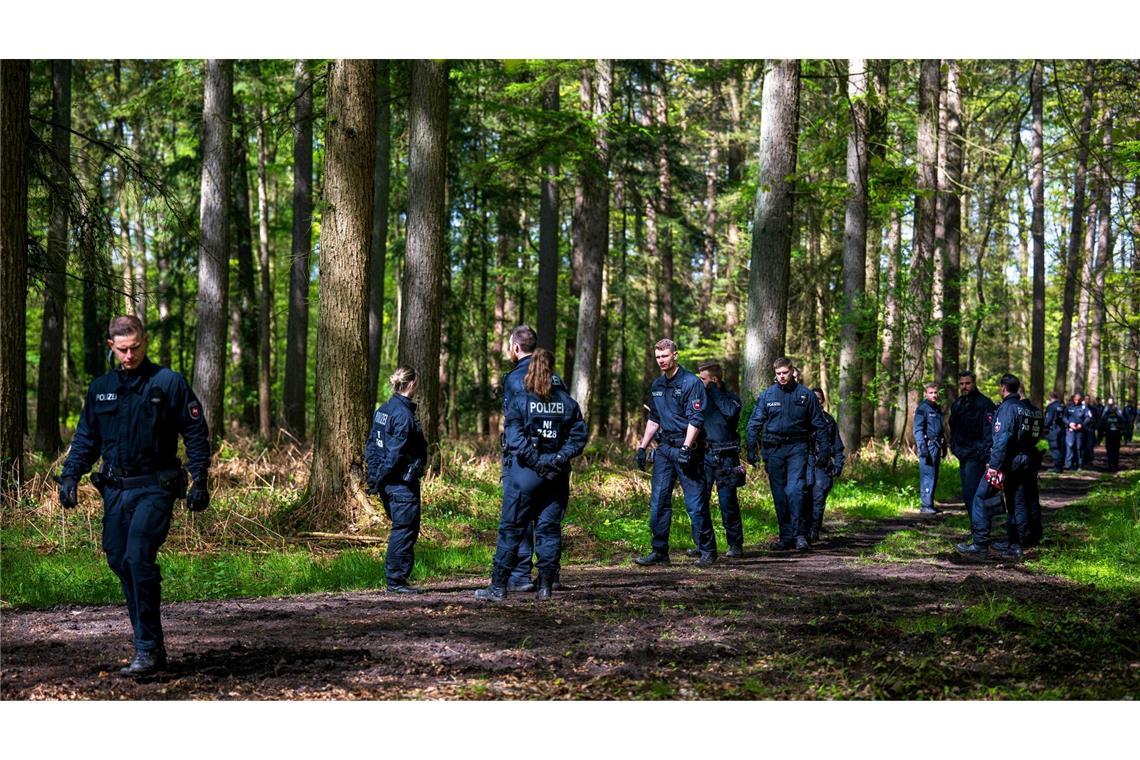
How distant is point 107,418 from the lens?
5.94m

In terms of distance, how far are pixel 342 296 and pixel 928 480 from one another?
938 centimetres

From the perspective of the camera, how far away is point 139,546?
19.0 feet

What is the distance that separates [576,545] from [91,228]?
6913 mm

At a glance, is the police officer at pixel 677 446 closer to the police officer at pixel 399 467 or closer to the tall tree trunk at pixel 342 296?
the police officer at pixel 399 467

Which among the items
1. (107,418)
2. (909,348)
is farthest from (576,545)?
(909,348)

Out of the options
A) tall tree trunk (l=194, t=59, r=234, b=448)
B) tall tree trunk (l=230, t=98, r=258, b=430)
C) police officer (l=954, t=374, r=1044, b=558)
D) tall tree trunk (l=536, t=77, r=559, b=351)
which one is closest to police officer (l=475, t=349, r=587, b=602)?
police officer (l=954, t=374, r=1044, b=558)

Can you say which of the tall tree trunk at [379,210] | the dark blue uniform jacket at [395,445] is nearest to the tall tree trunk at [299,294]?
the tall tree trunk at [379,210]

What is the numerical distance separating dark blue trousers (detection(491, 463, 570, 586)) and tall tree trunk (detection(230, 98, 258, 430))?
19.0 metres

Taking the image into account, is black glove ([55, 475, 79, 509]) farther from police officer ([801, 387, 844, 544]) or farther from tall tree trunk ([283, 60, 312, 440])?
tall tree trunk ([283, 60, 312, 440])

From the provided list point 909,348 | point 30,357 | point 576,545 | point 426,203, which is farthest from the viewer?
point 30,357

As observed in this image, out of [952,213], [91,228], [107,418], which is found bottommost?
[107,418]

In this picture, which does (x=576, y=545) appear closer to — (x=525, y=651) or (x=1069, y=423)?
(x=525, y=651)

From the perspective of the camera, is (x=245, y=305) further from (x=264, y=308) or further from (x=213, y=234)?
(x=213, y=234)

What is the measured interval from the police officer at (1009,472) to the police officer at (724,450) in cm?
271
